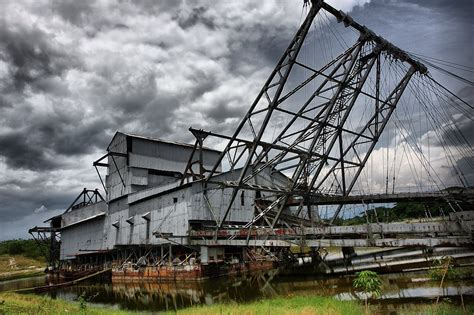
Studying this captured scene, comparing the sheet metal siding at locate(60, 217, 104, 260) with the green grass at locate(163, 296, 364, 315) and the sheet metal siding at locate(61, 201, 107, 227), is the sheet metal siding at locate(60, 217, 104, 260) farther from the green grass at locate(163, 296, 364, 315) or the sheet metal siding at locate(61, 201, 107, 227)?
the green grass at locate(163, 296, 364, 315)

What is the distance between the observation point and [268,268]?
30.1 m

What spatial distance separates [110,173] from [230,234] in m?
19.9

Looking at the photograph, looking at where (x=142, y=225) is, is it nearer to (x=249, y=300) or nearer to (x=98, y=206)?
(x=98, y=206)

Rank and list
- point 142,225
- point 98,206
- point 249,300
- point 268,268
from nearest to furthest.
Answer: point 249,300
point 268,268
point 142,225
point 98,206

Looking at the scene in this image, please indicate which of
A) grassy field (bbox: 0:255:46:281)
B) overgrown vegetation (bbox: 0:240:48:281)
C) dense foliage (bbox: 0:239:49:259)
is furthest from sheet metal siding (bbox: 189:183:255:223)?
dense foliage (bbox: 0:239:49:259)

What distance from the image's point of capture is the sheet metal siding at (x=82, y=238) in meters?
39.6

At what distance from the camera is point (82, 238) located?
142 feet

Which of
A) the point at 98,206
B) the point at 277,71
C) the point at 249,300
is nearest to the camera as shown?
the point at 249,300

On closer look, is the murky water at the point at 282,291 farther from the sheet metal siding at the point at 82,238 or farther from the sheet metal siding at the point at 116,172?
the sheet metal siding at the point at 82,238

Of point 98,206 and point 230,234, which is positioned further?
point 98,206

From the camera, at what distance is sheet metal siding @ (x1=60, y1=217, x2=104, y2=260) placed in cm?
3956

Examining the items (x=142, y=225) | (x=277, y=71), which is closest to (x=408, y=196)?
(x=277, y=71)

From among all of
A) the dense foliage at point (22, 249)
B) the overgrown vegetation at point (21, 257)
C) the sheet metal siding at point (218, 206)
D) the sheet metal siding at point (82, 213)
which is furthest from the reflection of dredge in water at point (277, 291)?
the dense foliage at point (22, 249)

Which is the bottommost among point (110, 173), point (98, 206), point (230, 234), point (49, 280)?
point (49, 280)
